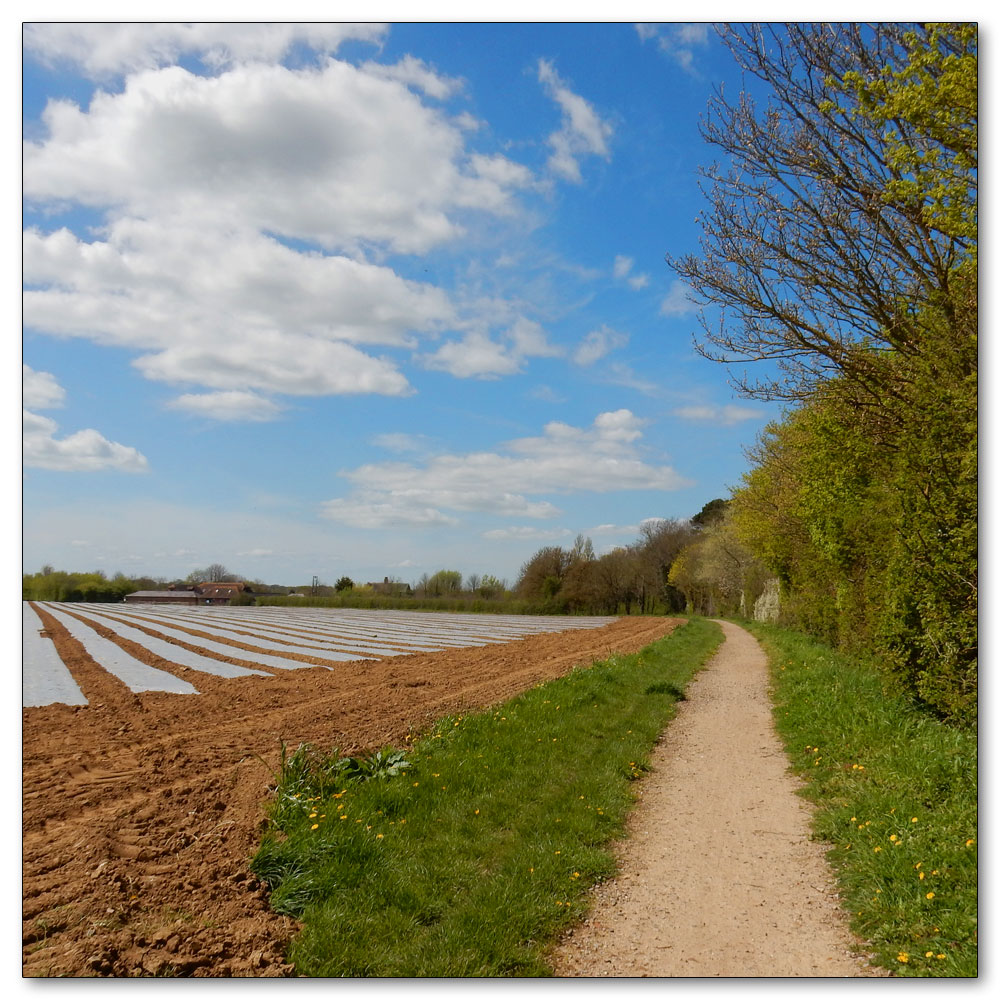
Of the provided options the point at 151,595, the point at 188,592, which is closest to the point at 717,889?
the point at 151,595

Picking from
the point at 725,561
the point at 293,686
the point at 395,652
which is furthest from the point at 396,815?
the point at 725,561

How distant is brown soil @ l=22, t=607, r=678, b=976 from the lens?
353 centimetres

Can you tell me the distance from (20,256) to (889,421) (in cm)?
859

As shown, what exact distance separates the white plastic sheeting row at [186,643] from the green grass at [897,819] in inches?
245

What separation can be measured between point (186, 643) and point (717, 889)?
17.1m

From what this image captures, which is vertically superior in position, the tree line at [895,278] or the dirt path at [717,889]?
the tree line at [895,278]

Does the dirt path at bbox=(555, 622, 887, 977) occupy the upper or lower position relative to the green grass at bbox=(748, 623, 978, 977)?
lower

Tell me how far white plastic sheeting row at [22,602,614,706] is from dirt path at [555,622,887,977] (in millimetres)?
4851

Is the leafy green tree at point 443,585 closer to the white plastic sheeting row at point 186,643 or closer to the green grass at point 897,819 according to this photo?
the white plastic sheeting row at point 186,643

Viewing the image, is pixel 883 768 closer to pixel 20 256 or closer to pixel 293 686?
pixel 20 256

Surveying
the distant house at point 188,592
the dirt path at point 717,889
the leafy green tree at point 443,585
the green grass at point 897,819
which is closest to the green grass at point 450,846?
the dirt path at point 717,889

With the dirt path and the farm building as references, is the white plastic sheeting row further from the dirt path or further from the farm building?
the dirt path

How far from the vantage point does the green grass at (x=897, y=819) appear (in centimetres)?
368

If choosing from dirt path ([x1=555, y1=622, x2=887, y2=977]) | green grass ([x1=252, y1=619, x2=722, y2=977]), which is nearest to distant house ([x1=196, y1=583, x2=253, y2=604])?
green grass ([x1=252, y1=619, x2=722, y2=977])
